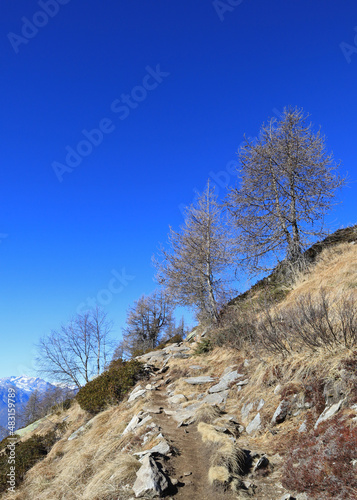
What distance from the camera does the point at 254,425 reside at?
529 centimetres

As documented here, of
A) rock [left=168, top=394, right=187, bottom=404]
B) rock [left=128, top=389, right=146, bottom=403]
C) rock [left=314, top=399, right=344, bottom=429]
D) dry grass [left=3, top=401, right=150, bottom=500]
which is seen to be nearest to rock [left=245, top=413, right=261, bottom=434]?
rock [left=314, top=399, right=344, bottom=429]

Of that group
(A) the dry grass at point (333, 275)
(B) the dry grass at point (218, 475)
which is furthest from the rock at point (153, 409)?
(A) the dry grass at point (333, 275)

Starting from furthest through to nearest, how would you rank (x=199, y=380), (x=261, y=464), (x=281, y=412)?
(x=199, y=380), (x=281, y=412), (x=261, y=464)

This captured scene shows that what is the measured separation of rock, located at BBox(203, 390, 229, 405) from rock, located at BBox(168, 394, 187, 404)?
967mm

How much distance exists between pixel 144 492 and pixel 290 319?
371cm

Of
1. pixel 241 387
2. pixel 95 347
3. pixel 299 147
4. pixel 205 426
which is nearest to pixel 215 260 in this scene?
pixel 299 147

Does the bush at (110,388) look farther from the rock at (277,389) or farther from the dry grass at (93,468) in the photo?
the rock at (277,389)

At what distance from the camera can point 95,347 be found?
28.6m

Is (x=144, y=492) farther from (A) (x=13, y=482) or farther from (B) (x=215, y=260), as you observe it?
(B) (x=215, y=260)

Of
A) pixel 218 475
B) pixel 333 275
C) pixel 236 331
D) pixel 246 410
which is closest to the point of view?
pixel 218 475

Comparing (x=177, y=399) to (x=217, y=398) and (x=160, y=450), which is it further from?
(x=160, y=450)

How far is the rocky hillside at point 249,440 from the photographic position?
11.3 feet

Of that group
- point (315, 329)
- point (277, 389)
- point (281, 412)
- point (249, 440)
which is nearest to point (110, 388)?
point (249, 440)

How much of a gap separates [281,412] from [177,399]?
417cm
